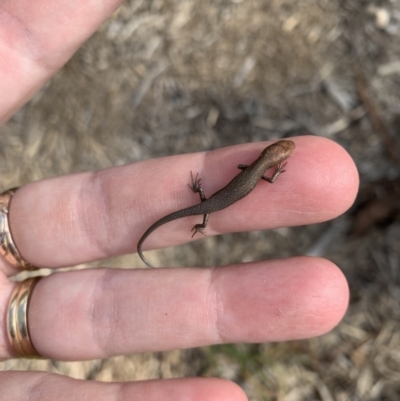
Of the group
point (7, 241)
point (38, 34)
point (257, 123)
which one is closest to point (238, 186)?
point (38, 34)

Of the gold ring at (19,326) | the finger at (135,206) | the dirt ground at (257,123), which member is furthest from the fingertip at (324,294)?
the gold ring at (19,326)

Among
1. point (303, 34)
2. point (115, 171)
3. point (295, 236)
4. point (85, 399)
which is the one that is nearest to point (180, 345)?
point (85, 399)

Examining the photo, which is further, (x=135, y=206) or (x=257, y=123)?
(x=257, y=123)

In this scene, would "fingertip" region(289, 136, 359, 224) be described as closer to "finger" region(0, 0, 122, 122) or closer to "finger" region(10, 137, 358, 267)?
"finger" region(10, 137, 358, 267)

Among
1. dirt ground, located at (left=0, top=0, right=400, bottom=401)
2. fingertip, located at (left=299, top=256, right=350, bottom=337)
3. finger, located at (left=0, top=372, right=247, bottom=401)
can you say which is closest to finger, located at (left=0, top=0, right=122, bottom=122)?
dirt ground, located at (left=0, top=0, right=400, bottom=401)

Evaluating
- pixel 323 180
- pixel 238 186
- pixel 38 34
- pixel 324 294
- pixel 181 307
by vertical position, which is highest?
pixel 38 34

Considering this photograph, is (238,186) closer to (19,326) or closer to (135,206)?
(135,206)
